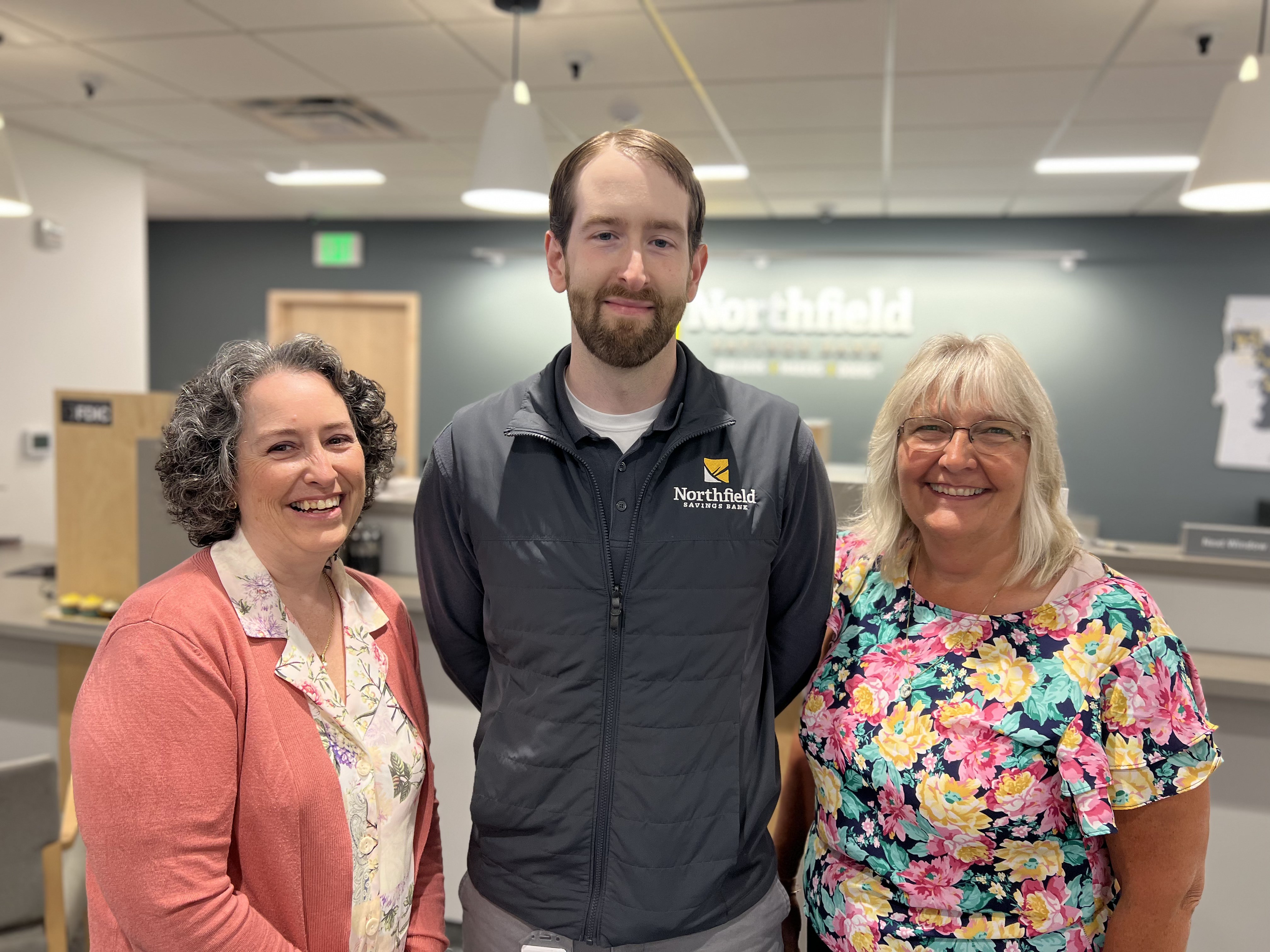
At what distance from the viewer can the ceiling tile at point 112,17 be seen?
10.9 feet

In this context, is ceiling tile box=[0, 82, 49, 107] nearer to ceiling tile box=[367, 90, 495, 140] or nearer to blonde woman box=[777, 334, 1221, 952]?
ceiling tile box=[367, 90, 495, 140]

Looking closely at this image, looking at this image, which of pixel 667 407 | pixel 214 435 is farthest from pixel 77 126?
pixel 667 407

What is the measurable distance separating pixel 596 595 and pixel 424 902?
0.56m

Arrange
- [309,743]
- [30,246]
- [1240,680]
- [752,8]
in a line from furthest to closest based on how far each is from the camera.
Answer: [30,246], [752,8], [1240,680], [309,743]

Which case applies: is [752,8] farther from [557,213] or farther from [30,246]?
[30,246]

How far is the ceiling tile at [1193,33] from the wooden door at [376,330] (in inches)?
214

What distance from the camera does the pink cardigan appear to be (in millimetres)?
1067

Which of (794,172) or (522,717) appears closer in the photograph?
(522,717)

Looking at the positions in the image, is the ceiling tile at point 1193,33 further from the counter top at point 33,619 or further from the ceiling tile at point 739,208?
the counter top at point 33,619

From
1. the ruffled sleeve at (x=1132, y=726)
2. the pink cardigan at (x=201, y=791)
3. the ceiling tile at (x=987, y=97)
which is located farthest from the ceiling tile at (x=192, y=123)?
the ruffled sleeve at (x=1132, y=726)

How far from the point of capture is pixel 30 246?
5.16 meters

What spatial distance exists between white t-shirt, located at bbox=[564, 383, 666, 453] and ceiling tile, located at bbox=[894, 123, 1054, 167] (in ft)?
11.8

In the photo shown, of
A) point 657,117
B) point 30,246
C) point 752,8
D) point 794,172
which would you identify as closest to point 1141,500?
point 794,172

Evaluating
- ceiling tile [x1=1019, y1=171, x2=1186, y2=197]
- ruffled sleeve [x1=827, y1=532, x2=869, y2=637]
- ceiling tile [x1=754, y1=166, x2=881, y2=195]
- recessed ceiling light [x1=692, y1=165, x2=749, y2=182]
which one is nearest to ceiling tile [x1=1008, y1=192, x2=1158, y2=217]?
ceiling tile [x1=1019, y1=171, x2=1186, y2=197]
